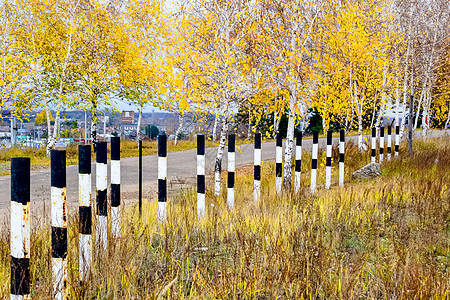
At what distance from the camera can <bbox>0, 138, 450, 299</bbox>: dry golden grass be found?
3.09 metres

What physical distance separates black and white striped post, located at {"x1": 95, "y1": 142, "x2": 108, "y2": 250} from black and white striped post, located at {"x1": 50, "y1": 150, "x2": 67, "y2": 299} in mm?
827

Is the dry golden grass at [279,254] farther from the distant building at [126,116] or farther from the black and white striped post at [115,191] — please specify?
the distant building at [126,116]

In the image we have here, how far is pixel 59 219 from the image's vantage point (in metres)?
2.88

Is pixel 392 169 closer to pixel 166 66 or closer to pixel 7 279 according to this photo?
pixel 166 66

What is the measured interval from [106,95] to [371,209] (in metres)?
16.3

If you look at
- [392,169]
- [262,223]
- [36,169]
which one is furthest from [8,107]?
[262,223]

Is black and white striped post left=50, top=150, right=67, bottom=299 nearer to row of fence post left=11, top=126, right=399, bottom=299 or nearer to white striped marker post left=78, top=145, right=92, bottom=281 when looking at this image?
row of fence post left=11, top=126, right=399, bottom=299

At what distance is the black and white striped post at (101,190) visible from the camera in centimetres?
379

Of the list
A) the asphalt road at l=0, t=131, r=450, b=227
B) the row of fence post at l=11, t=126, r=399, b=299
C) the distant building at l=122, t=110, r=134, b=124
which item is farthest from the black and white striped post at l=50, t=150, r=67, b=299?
the distant building at l=122, t=110, r=134, b=124

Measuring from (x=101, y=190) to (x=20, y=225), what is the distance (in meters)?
1.38

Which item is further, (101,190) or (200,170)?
(200,170)

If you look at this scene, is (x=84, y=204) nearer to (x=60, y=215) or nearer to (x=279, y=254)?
(x=60, y=215)

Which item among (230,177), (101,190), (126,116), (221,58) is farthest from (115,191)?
(126,116)


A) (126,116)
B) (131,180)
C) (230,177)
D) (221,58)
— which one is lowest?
(131,180)
